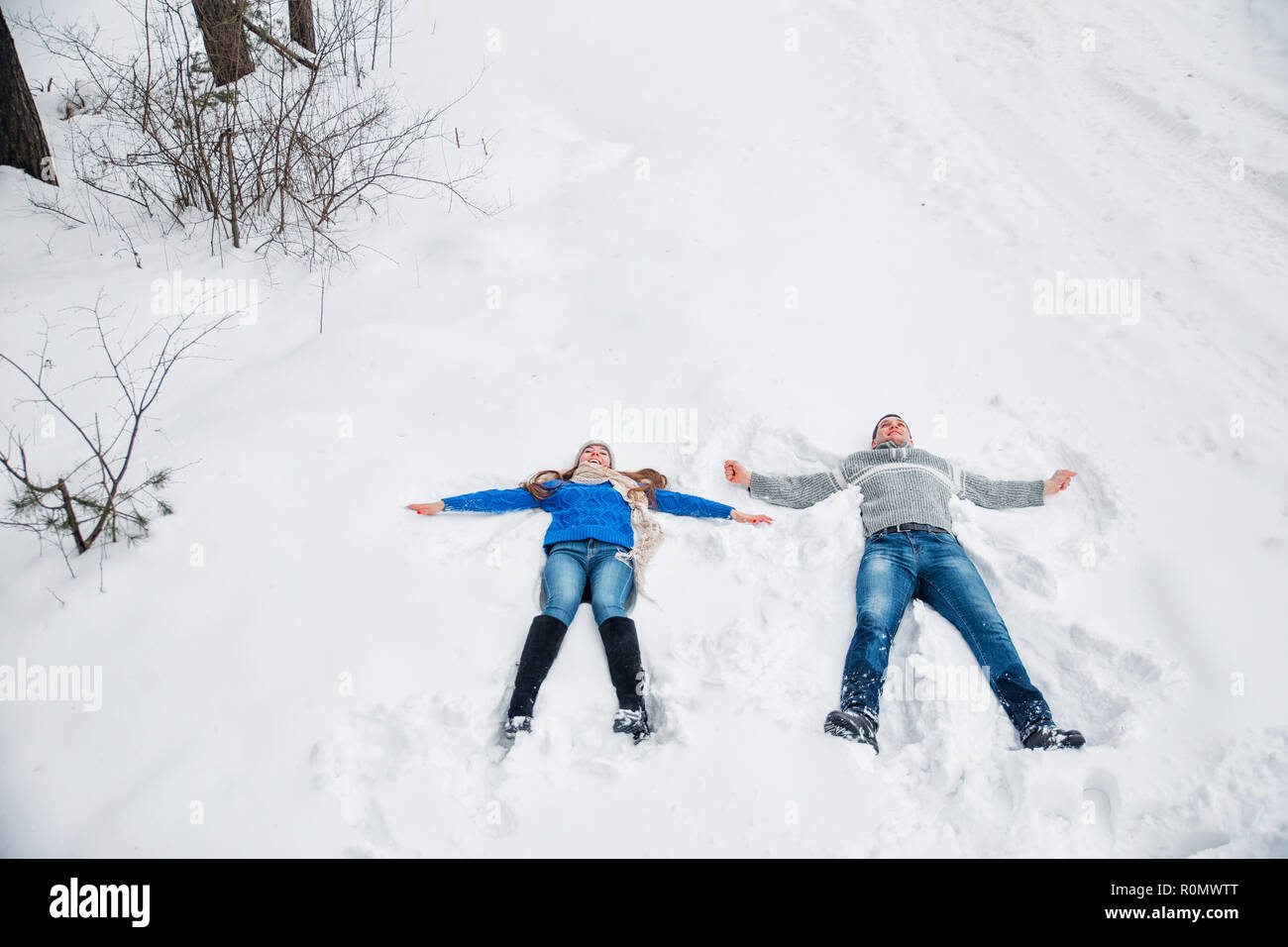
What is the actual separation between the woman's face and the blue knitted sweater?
0.58ft

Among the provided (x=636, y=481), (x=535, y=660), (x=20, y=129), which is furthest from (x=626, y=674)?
(x=20, y=129)

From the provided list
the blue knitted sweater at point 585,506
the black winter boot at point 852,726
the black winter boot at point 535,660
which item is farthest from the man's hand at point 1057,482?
the black winter boot at point 535,660

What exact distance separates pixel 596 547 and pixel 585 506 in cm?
26

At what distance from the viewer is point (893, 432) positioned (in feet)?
14.5

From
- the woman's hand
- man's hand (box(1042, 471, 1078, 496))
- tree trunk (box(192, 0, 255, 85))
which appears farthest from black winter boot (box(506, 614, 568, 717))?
tree trunk (box(192, 0, 255, 85))

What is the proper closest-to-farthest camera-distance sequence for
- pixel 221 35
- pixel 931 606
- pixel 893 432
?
pixel 931 606 → pixel 893 432 → pixel 221 35

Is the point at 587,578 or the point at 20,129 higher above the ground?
the point at 20,129

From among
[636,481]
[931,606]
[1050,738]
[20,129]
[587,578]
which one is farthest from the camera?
[20,129]

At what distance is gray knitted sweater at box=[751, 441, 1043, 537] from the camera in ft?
12.9

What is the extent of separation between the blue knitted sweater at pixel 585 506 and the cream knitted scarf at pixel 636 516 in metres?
0.05

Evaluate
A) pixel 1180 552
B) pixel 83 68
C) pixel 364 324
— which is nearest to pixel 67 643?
pixel 364 324

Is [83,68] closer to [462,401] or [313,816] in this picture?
[462,401]

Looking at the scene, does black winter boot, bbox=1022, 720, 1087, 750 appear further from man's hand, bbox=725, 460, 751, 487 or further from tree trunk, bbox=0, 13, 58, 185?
tree trunk, bbox=0, 13, 58, 185

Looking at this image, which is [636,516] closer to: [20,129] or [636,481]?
[636,481]
